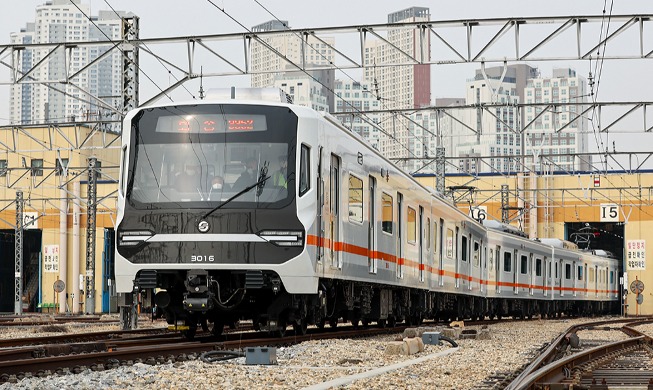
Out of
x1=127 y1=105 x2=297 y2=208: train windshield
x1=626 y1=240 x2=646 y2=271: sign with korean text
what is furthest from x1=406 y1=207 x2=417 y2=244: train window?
x1=626 y1=240 x2=646 y2=271: sign with korean text

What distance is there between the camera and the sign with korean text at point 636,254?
58.4m

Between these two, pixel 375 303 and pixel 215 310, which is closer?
pixel 215 310

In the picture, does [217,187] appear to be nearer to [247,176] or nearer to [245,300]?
[247,176]

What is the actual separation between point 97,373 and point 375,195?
28.9ft

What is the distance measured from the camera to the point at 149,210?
14211 mm

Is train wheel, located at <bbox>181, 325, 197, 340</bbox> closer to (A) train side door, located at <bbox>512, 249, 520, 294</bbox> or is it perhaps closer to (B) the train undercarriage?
(B) the train undercarriage

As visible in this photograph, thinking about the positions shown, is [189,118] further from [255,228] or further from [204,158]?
[255,228]

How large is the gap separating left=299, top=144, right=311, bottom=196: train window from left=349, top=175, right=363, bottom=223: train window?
2160 mm

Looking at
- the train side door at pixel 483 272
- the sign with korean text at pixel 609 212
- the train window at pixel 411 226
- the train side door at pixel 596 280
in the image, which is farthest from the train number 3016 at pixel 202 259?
the sign with korean text at pixel 609 212

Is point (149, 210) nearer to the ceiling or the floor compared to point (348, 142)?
nearer to the floor

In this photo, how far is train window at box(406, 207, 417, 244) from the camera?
20.9 meters

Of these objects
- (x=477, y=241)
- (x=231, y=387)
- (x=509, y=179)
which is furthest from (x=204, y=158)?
(x=509, y=179)

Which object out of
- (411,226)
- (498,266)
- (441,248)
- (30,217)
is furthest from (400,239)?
(30,217)

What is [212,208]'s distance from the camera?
46.3 feet
